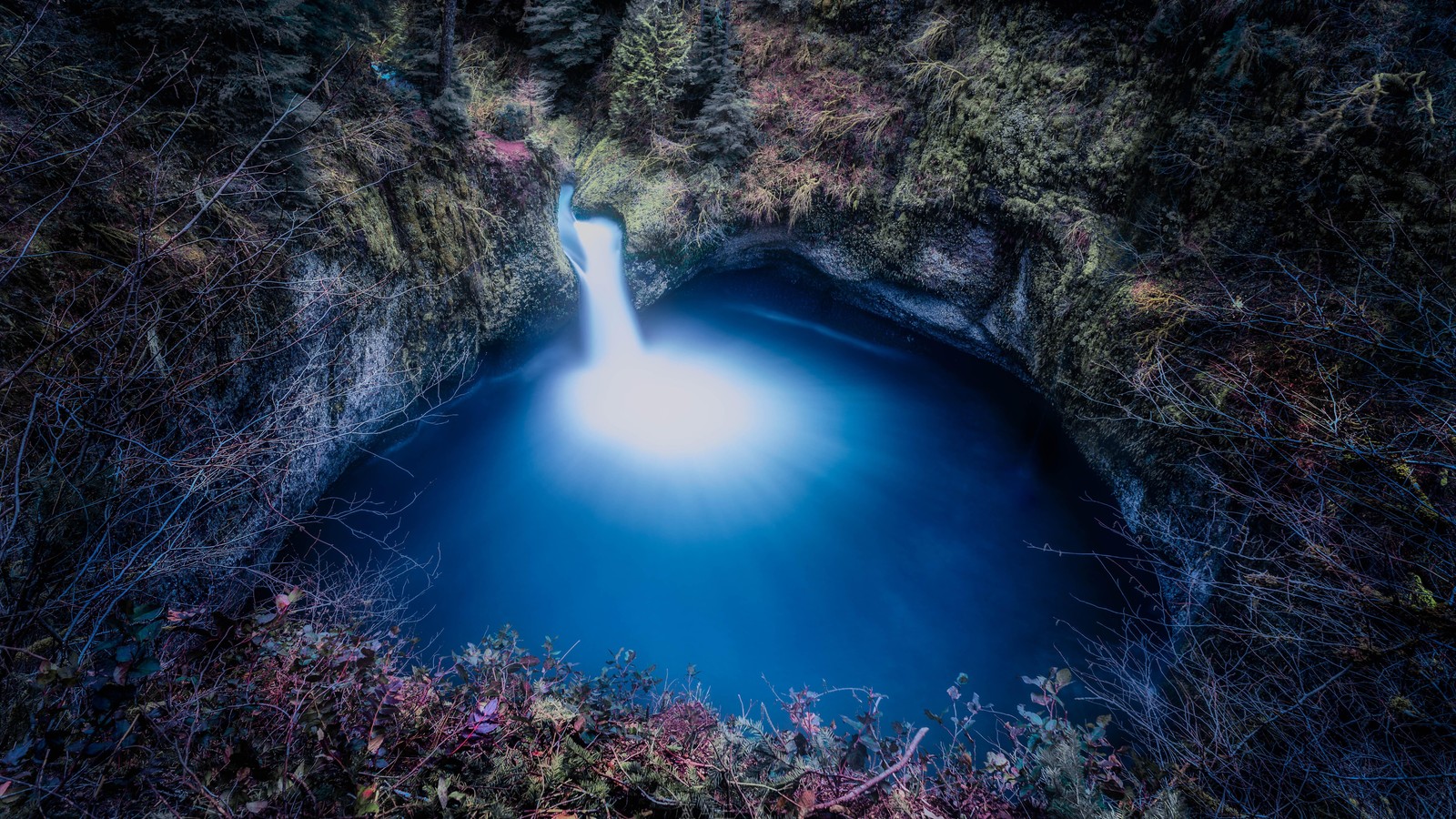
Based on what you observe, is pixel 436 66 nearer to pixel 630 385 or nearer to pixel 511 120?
pixel 511 120

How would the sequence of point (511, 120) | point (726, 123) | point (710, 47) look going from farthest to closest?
1. point (726, 123)
2. point (710, 47)
3. point (511, 120)

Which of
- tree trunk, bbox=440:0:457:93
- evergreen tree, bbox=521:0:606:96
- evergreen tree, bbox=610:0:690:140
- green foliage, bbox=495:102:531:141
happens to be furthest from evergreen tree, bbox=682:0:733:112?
tree trunk, bbox=440:0:457:93

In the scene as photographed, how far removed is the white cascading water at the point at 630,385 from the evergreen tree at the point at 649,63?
217cm

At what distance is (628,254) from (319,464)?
6270mm

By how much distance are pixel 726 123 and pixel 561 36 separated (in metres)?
4.70

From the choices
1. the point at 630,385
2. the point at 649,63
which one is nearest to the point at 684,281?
the point at 630,385

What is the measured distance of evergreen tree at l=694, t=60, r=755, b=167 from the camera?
9.60 meters

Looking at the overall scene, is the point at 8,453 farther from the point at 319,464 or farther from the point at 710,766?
the point at 319,464

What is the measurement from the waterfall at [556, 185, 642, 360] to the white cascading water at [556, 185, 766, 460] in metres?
0.02

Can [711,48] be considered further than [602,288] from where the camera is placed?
No

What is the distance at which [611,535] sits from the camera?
7535mm

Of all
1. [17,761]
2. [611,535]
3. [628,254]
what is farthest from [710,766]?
[628,254]

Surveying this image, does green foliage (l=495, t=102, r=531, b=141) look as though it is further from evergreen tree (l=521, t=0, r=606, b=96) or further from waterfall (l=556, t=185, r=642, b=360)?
evergreen tree (l=521, t=0, r=606, b=96)

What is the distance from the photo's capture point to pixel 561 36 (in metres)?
11.1
